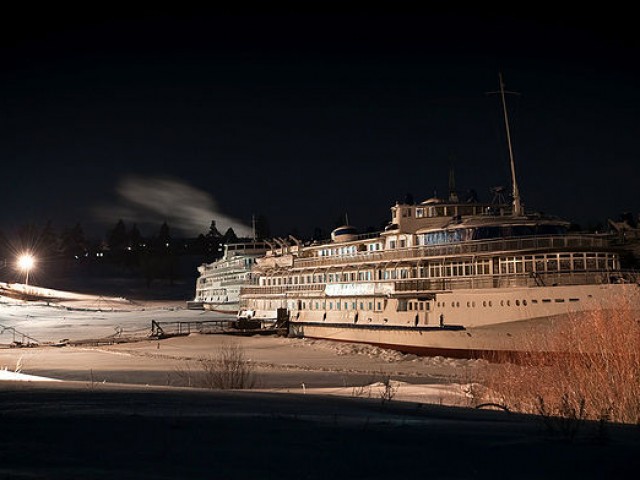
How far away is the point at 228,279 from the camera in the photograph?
112562 millimetres

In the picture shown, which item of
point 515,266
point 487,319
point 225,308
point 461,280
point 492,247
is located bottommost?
point 487,319

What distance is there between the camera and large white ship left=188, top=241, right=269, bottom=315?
105438mm

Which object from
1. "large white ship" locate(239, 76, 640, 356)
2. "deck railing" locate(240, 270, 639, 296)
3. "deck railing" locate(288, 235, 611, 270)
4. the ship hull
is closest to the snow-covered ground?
the ship hull

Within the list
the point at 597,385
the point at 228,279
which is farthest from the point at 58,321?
the point at 597,385

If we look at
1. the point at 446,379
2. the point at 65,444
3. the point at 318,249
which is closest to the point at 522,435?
the point at 65,444

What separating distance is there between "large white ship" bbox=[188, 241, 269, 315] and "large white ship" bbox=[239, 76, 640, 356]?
143 feet

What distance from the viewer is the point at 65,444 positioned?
6.96 metres

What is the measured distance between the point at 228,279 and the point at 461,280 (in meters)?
74.5

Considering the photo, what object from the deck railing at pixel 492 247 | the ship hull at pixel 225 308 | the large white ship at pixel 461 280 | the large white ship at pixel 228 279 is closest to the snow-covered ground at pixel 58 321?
the large white ship at pixel 228 279

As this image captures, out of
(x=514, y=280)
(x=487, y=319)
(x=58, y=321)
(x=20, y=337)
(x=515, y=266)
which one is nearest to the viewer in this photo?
(x=514, y=280)

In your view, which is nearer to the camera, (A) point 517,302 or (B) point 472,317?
(A) point 517,302

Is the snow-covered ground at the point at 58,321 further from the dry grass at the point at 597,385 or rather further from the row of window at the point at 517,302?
the dry grass at the point at 597,385

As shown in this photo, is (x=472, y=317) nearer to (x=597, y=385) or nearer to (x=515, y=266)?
(x=515, y=266)

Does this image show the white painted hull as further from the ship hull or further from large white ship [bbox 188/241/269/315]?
the ship hull
